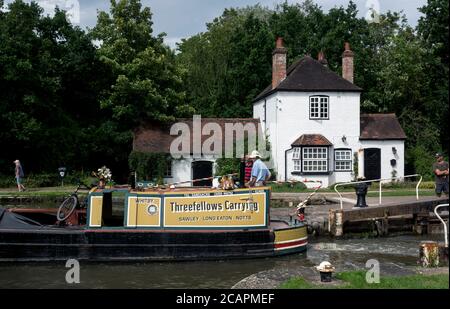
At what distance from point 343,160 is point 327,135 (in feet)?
5.66

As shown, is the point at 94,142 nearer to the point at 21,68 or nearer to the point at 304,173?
the point at 21,68

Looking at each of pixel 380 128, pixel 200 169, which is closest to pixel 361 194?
pixel 200 169

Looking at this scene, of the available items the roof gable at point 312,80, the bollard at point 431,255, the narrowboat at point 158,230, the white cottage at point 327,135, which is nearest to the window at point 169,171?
the white cottage at point 327,135

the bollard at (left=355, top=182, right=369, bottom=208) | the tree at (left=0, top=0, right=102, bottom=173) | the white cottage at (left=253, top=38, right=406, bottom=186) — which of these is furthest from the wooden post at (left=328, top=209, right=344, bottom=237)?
the tree at (left=0, top=0, right=102, bottom=173)

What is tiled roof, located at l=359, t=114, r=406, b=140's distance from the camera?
108 ft

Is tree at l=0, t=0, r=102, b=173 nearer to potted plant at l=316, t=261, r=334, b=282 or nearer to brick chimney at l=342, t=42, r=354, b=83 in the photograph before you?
brick chimney at l=342, t=42, r=354, b=83

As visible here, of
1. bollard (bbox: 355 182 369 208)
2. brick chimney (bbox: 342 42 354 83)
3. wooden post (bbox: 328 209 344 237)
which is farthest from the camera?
brick chimney (bbox: 342 42 354 83)

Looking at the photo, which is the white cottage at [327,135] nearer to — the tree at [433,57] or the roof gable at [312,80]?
the roof gable at [312,80]

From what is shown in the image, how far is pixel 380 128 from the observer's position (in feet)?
111

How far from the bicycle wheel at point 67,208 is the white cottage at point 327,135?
1852 centimetres

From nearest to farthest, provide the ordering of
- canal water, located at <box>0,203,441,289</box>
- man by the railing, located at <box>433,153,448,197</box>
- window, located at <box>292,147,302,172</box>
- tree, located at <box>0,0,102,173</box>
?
canal water, located at <box>0,203,441,289</box>, man by the railing, located at <box>433,153,448,197</box>, window, located at <box>292,147,302,172</box>, tree, located at <box>0,0,102,173</box>

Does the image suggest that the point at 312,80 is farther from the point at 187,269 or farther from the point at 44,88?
the point at 187,269

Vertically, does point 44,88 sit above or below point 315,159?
Result: above
